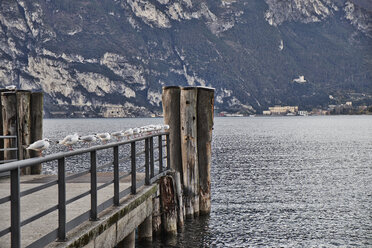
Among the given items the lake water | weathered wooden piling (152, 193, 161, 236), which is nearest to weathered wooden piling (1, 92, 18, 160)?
weathered wooden piling (152, 193, 161, 236)

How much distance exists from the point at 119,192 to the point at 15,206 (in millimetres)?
5556

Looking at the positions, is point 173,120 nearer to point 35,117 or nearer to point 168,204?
point 168,204

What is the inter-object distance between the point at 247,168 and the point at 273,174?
524 cm

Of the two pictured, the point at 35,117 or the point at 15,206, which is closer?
the point at 15,206

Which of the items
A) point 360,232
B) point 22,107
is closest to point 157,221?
point 22,107

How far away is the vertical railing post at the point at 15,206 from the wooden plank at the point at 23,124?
36.5 feet

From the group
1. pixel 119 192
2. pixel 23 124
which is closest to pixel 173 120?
pixel 23 124

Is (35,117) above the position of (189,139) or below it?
above

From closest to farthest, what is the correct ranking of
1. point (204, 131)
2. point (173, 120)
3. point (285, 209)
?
point (173, 120) < point (204, 131) < point (285, 209)

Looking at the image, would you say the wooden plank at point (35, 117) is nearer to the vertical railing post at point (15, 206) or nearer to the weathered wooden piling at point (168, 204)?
the weathered wooden piling at point (168, 204)

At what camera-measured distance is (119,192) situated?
11406 mm

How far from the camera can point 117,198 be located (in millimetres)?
10633

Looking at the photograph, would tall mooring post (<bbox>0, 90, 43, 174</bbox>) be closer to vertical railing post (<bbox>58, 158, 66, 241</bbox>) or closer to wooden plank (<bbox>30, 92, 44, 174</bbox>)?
wooden plank (<bbox>30, 92, 44, 174</bbox>)

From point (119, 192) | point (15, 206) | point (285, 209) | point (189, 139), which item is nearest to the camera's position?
point (15, 206)
